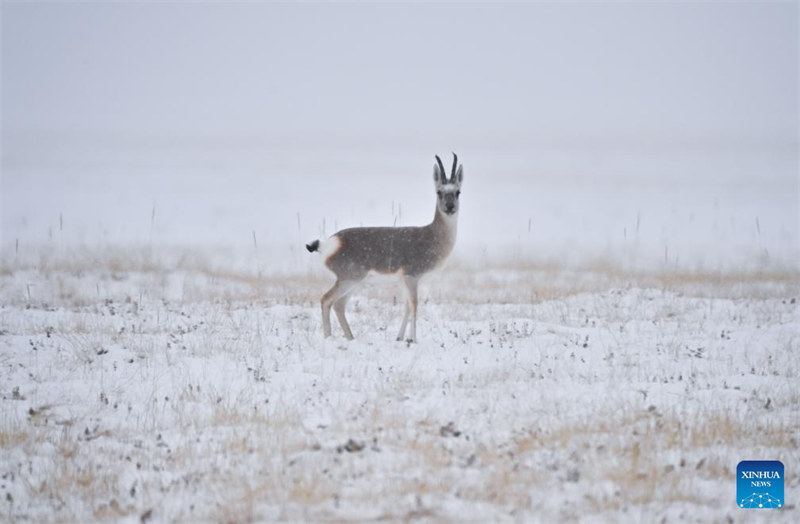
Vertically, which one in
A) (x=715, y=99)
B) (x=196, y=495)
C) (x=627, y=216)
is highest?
(x=715, y=99)

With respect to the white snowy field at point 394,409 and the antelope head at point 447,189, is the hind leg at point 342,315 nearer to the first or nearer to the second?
the white snowy field at point 394,409

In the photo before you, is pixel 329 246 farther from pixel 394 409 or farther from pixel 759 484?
pixel 759 484

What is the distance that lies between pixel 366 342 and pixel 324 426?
331cm

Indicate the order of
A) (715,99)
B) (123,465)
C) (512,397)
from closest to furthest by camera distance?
1. (123,465)
2. (512,397)
3. (715,99)

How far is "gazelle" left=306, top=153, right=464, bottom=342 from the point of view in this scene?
11453 millimetres

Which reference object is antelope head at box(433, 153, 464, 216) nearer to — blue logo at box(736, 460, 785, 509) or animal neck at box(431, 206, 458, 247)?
animal neck at box(431, 206, 458, 247)

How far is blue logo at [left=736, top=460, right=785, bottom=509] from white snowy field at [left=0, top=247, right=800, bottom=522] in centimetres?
10

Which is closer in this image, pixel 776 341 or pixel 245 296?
pixel 776 341

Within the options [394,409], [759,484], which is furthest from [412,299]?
[759,484]

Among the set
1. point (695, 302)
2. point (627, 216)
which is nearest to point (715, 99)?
point (627, 216)

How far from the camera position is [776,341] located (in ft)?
36.9

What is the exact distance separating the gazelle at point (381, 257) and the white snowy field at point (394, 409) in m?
0.51

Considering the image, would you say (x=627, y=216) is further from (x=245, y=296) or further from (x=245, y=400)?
(x=245, y=400)

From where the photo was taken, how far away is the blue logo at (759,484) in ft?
21.6
